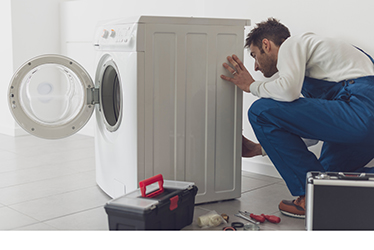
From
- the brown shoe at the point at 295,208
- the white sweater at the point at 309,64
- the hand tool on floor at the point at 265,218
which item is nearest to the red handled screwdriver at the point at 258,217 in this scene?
the hand tool on floor at the point at 265,218

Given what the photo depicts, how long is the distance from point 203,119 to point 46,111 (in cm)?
96

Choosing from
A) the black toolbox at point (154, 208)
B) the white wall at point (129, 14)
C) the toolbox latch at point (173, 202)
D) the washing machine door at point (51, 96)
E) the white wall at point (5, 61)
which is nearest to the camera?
the black toolbox at point (154, 208)

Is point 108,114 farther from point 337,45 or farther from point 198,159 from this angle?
point 337,45

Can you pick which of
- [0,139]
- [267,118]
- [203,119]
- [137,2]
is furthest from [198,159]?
[0,139]

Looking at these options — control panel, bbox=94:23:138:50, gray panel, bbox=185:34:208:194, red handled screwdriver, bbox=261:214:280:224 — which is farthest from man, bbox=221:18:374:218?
control panel, bbox=94:23:138:50

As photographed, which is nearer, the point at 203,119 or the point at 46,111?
the point at 203,119

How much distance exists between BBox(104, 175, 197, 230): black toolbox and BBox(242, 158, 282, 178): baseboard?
108 cm

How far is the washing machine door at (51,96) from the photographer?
2410 mm

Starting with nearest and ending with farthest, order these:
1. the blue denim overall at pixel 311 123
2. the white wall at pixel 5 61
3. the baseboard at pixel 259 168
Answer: the blue denim overall at pixel 311 123 < the baseboard at pixel 259 168 < the white wall at pixel 5 61

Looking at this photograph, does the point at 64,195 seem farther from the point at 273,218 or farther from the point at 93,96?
the point at 273,218

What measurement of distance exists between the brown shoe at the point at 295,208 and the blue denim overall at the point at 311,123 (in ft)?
0.15

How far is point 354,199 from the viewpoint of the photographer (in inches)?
69.5

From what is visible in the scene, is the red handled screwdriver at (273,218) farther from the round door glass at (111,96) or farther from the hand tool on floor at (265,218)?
the round door glass at (111,96)

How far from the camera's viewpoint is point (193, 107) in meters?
2.30
